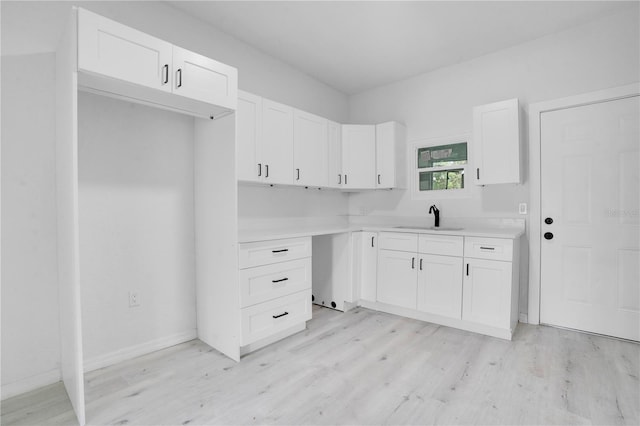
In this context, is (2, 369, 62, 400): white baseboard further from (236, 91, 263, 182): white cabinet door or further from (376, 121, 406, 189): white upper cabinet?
(376, 121, 406, 189): white upper cabinet

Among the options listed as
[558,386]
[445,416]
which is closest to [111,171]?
[445,416]

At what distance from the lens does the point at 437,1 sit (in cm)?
251

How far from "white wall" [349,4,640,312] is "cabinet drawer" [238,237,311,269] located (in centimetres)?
162

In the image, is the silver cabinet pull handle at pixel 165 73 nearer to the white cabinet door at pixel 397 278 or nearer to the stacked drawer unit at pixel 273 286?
the stacked drawer unit at pixel 273 286

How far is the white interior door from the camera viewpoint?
2.64 metres

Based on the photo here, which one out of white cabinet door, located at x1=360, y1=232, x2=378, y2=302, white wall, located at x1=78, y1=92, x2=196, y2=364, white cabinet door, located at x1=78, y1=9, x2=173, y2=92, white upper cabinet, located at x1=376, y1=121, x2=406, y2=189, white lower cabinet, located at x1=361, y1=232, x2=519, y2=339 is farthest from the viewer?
white upper cabinet, located at x1=376, y1=121, x2=406, y2=189

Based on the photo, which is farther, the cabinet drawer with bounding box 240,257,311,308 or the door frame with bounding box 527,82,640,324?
the door frame with bounding box 527,82,640,324

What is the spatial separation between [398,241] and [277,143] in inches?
61.7

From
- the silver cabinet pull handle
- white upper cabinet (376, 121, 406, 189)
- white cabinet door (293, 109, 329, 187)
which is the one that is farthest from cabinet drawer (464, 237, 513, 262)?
the silver cabinet pull handle

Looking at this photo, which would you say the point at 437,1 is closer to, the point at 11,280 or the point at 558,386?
the point at 558,386

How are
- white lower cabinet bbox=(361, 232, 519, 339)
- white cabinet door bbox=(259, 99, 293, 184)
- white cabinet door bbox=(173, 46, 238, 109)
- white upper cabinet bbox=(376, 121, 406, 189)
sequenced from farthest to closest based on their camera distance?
1. white upper cabinet bbox=(376, 121, 406, 189)
2. white cabinet door bbox=(259, 99, 293, 184)
3. white lower cabinet bbox=(361, 232, 519, 339)
4. white cabinet door bbox=(173, 46, 238, 109)

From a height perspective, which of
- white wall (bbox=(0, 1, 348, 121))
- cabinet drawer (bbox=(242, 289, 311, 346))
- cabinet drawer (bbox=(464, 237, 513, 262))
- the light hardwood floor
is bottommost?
the light hardwood floor

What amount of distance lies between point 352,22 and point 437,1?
71cm

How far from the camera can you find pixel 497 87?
327 cm
